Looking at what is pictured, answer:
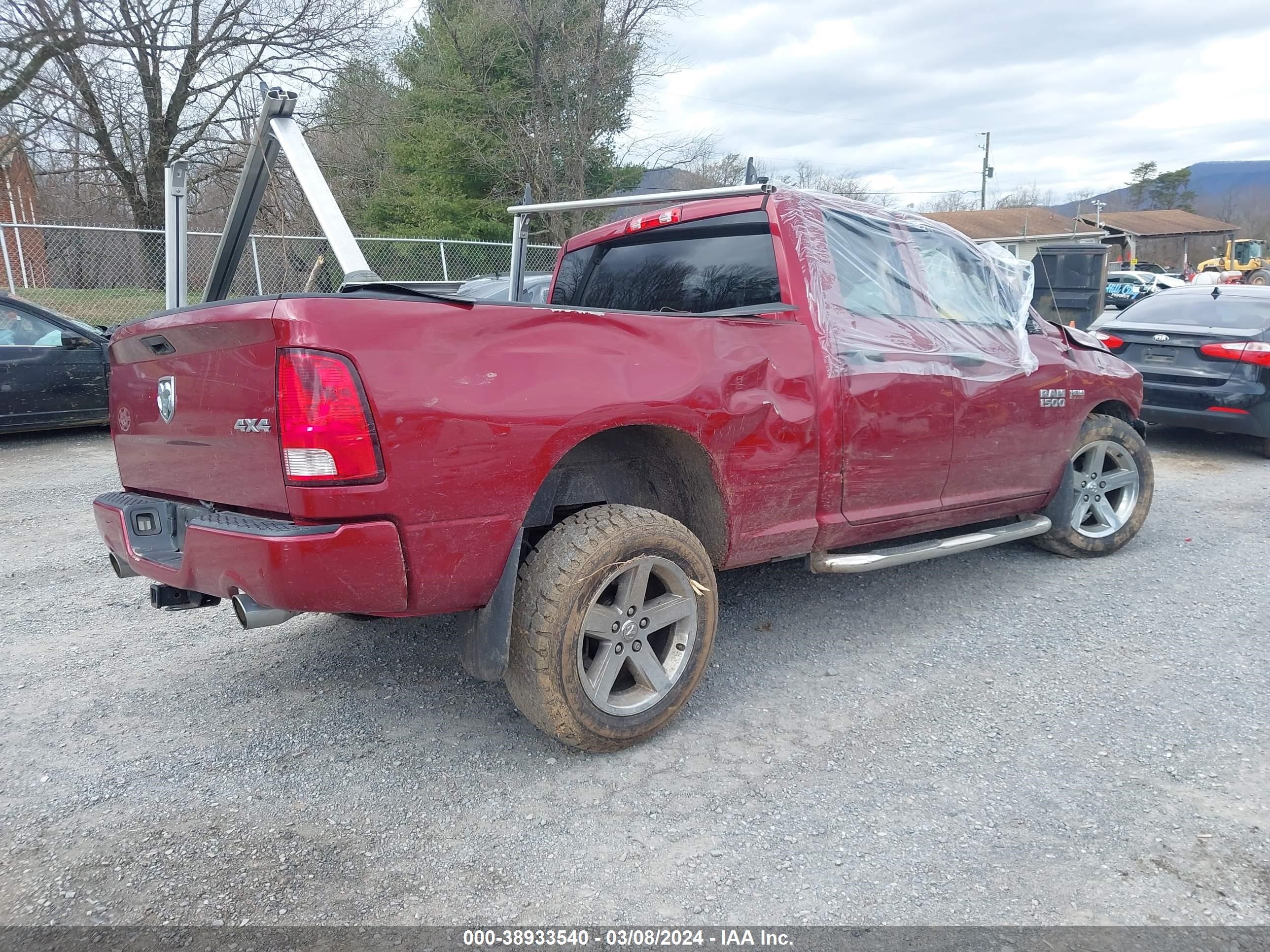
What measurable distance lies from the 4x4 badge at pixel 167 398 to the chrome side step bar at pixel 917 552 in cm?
Answer: 244

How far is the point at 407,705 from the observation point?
3320 mm

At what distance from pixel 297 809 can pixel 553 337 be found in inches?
64.3

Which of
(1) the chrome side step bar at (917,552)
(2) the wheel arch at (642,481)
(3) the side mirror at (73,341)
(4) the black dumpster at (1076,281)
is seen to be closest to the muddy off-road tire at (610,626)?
(2) the wheel arch at (642,481)

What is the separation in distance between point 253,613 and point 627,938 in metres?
1.40

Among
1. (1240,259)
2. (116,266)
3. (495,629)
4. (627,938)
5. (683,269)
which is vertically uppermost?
(1240,259)

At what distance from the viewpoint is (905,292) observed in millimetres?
3955

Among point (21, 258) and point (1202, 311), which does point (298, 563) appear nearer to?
point (1202, 311)

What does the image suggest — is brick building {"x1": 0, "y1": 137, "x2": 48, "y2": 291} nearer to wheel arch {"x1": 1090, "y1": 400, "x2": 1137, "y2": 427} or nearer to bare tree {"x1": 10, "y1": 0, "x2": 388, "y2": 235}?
bare tree {"x1": 10, "y1": 0, "x2": 388, "y2": 235}

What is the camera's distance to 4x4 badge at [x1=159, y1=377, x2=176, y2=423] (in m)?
2.81

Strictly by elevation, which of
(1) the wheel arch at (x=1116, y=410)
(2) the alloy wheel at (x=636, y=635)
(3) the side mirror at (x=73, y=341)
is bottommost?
(2) the alloy wheel at (x=636, y=635)

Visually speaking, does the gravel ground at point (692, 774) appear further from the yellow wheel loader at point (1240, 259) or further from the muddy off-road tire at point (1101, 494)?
the yellow wheel loader at point (1240, 259)

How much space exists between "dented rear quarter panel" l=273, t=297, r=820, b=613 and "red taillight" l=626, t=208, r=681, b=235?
90cm

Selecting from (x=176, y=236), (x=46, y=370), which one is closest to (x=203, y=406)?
(x=176, y=236)

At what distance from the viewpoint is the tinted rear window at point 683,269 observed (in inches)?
142
